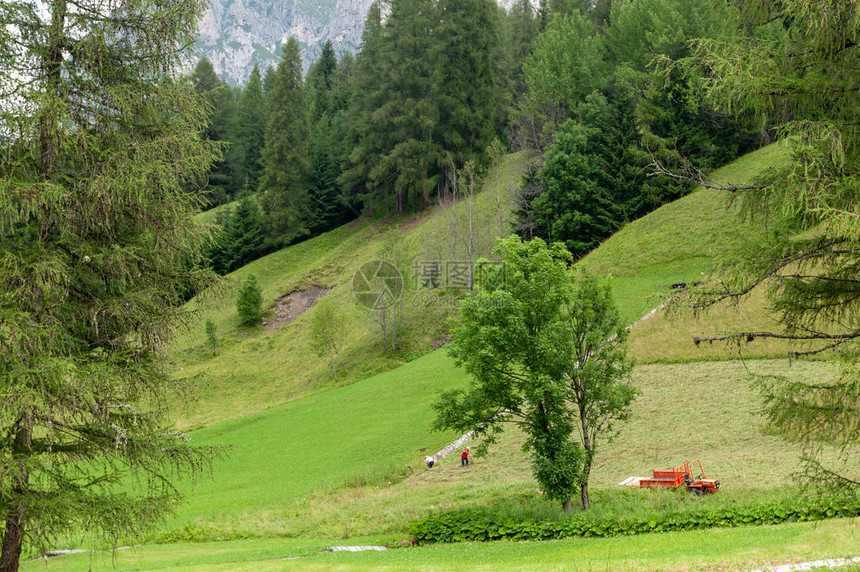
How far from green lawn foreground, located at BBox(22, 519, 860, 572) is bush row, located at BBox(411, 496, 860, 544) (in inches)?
30.6

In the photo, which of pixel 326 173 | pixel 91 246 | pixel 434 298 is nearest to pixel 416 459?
pixel 91 246

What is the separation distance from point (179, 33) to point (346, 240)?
63.7m

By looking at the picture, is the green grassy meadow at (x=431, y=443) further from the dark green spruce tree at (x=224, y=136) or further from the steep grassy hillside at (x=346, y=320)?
the dark green spruce tree at (x=224, y=136)

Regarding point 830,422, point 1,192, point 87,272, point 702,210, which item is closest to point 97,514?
point 87,272

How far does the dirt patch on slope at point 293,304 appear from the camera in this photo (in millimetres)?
62906

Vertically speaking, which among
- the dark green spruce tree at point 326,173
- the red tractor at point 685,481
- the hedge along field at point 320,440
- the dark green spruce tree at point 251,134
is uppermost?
the dark green spruce tree at point 251,134

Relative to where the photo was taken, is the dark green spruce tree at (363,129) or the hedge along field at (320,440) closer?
the hedge along field at (320,440)

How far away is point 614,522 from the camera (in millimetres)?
17938

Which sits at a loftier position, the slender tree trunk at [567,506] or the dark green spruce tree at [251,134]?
the dark green spruce tree at [251,134]

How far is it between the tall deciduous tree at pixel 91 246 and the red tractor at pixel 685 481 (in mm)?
14991

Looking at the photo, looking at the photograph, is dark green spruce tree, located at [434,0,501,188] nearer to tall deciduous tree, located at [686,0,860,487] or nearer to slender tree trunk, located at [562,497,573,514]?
slender tree trunk, located at [562,497,573,514]

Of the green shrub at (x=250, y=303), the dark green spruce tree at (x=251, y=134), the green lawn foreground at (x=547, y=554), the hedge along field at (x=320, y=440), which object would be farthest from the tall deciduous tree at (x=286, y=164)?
the green lawn foreground at (x=547, y=554)

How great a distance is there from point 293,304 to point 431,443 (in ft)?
119

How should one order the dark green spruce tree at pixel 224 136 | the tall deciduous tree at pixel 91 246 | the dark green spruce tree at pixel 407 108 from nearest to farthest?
the tall deciduous tree at pixel 91 246 → the dark green spruce tree at pixel 407 108 → the dark green spruce tree at pixel 224 136
